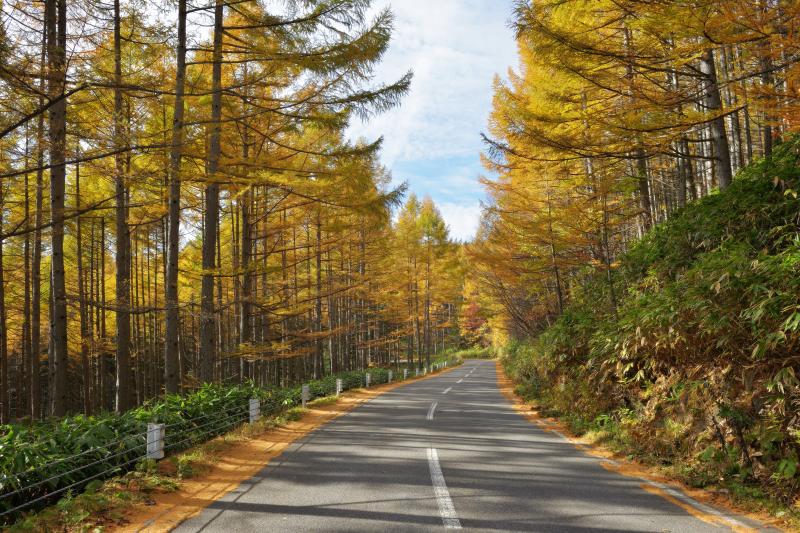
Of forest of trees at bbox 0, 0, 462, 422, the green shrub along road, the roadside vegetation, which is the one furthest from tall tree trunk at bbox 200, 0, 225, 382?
the green shrub along road

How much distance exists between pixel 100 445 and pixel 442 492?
178 inches

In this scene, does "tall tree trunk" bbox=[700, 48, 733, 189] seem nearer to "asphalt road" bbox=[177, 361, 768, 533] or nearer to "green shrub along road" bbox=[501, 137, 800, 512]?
"green shrub along road" bbox=[501, 137, 800, 512]

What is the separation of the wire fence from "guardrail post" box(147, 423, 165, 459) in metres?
0.06

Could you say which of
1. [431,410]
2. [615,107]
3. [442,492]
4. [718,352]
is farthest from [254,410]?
[615,107]

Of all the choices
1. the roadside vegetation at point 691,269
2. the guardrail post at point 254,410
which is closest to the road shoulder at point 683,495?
the roadside vegetation at point 691,269

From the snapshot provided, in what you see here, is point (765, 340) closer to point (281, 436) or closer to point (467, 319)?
point (281, 436)

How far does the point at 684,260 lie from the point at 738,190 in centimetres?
156

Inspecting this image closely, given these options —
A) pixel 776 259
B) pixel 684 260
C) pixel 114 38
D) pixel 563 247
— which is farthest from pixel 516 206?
pixel 114 38

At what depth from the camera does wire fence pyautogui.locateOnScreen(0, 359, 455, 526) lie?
16.1 feet

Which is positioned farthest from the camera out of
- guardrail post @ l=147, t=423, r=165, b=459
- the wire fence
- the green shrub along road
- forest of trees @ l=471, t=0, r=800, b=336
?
guardrail post @ l=147, t=423, r=165, b=459

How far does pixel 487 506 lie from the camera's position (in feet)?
15.9

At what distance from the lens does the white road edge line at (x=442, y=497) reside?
14.4 ft

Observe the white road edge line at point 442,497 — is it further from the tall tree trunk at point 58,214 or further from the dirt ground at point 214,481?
the tall tree trunk at point 58,214

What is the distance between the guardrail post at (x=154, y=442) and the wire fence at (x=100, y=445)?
60 millimetres
